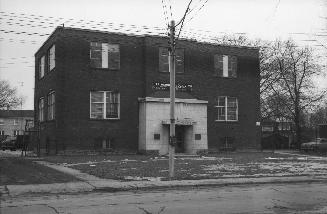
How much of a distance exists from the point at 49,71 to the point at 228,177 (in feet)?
70.5

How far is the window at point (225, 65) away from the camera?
38156 millimetres

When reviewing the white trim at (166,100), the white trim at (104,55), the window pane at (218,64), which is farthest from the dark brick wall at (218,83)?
the white trim at (104,55)

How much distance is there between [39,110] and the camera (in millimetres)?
39531

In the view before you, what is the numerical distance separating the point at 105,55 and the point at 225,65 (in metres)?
10.2

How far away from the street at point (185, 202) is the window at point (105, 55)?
20.9m

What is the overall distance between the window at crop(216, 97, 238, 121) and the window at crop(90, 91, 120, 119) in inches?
342

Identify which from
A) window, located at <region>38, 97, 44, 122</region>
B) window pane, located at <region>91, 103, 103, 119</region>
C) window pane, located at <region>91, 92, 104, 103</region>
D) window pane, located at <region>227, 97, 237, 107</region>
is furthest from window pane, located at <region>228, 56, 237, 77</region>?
window, located at <region>38, 97, 44, 122</region>

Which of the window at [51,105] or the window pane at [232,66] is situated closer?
the window at [51,105]

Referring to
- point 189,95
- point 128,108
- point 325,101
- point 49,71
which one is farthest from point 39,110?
point 325,101

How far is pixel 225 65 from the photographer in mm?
38531

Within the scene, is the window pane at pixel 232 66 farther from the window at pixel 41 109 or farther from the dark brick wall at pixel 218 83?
the window at pixel 41 109

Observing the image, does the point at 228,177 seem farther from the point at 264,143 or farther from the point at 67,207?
the point at 264,143

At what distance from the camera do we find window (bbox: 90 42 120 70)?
3394cm

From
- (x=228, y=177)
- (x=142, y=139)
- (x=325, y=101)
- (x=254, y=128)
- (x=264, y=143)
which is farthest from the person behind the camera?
(x=325, y=101)
